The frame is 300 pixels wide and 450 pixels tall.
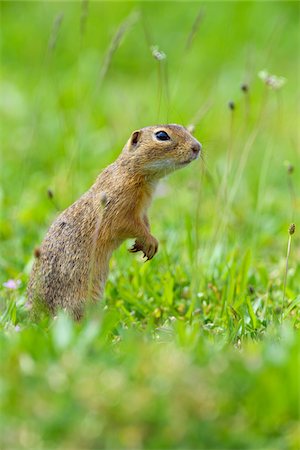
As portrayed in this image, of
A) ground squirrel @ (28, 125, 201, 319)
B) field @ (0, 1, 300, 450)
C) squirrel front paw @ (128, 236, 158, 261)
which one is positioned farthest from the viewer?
squirrel front paw @ (128, 236, 158, 261)

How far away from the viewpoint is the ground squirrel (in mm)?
3978

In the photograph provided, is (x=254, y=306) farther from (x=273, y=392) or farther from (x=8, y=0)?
(x=8, y=0)

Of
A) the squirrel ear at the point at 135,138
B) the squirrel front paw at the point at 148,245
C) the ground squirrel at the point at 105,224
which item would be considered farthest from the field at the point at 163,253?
the squirrel ear at the point at 135,138

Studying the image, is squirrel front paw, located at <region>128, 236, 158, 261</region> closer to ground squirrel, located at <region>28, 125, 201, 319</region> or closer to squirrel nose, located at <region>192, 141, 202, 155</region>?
ground squirrel, located at <region>28, 125, 201, 319</region>

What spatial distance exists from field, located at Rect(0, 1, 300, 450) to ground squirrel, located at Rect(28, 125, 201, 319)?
0.17 metres

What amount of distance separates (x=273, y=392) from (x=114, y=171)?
1.77 meters

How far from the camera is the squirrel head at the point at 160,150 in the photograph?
4.04 metres

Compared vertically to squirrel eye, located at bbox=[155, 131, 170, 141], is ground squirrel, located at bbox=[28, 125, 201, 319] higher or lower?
lower

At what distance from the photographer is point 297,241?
5820 millimetres

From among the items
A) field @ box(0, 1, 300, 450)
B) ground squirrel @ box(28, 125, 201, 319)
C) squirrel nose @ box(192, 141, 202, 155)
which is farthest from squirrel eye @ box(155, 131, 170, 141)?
field @ box(0, 1, 300, 450)

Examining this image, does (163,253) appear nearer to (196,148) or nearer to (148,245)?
(148,245)

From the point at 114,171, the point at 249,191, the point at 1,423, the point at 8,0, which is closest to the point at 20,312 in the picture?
the point at 114,171

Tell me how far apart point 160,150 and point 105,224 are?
0.41m

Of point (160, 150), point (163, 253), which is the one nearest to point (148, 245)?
point (160, 150)
